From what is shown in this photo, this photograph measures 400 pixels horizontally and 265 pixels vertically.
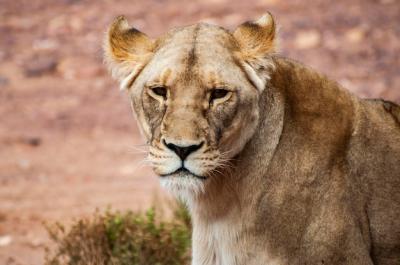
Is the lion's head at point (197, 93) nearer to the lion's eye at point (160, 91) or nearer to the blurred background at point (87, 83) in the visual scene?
the lion's eye at point (160, 91)

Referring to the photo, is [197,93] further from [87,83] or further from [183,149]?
[87,83]

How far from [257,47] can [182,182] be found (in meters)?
0.67

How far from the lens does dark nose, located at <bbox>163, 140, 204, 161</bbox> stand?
12.2 feet

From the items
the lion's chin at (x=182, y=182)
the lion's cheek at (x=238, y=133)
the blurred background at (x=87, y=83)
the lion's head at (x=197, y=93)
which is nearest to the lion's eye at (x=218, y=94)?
the lion's head at (x=197, y=93)

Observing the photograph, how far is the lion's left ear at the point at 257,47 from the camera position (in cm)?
397

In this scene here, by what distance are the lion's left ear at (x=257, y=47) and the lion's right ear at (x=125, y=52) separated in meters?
0.39

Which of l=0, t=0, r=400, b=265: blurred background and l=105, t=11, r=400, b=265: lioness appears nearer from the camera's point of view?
l=105, t=11, r=400, b=265: lioness

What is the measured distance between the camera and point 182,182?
3.79 meters

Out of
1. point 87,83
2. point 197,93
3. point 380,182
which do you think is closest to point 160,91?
point 197,93

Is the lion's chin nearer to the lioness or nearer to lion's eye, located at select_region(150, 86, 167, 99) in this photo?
the lioness

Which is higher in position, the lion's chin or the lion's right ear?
the lion's right ear

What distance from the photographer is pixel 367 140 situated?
168 inches

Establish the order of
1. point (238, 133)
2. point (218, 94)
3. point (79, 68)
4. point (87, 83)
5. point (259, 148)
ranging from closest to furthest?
1. point (218, 94)
2. point (238, 133)
3. point (259, 148)
4. point (87, 83)
5. point (79, 68)

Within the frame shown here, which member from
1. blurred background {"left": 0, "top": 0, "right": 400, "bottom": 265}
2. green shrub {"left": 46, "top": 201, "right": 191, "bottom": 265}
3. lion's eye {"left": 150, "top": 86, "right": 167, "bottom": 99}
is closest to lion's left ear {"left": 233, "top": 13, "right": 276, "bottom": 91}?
Result: lion's eye {"left": 150, "top": 86, "right": 167, "bottom": 99}
